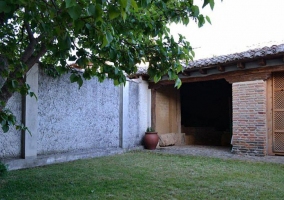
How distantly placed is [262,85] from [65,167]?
5.71 m

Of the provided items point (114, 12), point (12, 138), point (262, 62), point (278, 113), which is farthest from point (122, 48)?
point (278, 113)

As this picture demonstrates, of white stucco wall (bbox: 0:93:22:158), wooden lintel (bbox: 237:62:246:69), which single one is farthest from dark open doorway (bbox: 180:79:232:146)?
→ white stucco wall (bbox: 0:93:22:158)

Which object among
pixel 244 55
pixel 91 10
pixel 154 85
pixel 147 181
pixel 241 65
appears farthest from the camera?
pixel 154 85

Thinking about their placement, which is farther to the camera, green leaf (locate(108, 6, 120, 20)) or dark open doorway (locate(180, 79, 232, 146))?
dark open doorway (locate(180, 79, 232, 146))

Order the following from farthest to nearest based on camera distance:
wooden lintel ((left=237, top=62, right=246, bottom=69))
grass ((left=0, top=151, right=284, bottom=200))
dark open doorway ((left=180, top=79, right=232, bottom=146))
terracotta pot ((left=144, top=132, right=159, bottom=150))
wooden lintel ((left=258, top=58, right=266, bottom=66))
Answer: dark open doorway ((left=180, top=79, right=232, bottom=146))
terracotta pot ((left=144, top=132, right=159, bottom=150))
wooden lintel ((left=237, top=62, right=246, bottom=69))
wooden lintel ((left=258, top=58, right=266, bottom=66))
grass ((left=0, top=151, right=284, bottom=200))

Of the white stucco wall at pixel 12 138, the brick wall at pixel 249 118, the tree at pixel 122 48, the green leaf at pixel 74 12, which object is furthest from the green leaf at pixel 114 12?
the brick wall at pixel 249 118

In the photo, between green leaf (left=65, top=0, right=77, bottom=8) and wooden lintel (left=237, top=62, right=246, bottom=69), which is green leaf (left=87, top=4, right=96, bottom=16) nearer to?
green leaf (left=65, top=0, right=77, bottom=8)

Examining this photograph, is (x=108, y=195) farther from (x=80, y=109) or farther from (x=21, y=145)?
(x=80, y=109)

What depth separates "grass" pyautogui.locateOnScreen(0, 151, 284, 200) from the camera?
162 inches

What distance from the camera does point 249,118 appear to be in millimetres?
8125

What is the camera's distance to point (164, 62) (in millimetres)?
3645

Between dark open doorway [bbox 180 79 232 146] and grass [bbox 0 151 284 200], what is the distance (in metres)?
6.28

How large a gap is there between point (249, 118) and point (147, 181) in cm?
449

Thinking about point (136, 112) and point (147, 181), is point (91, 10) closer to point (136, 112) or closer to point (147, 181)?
point (147, 181)
